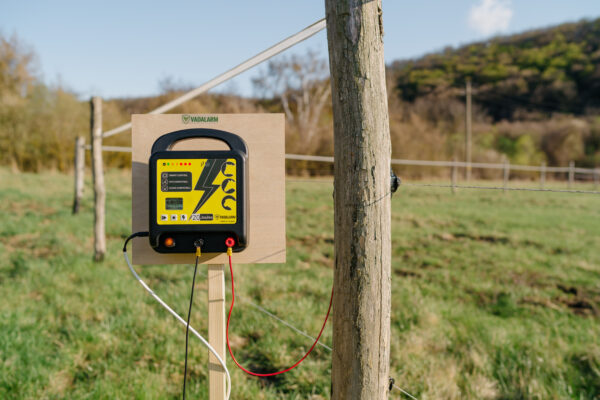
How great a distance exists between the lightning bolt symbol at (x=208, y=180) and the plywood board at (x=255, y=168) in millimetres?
137

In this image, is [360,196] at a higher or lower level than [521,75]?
lower

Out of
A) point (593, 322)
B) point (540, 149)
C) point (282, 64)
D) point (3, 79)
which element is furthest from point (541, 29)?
point (593, 322)

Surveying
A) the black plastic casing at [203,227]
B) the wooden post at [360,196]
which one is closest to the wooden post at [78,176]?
the black plastic casing at [203,227]

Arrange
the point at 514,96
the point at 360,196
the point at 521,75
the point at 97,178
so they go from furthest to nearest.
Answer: the point at 521,75 → the point at 514,96 → the point at 97,178 → the point at 360,196

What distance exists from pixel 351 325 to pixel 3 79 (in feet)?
81.5

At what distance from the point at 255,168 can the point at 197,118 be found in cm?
27

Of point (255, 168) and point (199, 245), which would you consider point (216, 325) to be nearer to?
point (199, 245)

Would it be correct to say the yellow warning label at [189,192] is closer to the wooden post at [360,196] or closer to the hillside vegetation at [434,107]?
the wooden post at [360,196]

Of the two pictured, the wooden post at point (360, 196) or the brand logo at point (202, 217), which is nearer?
the wooden post at point (360, 196)

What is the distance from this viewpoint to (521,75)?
4700 cm

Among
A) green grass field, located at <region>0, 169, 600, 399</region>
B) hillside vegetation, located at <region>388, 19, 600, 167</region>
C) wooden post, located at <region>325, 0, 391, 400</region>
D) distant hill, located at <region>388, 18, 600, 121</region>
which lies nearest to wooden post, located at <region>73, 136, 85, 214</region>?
green grass field, located at <region>0, 169, 600, 399</region>

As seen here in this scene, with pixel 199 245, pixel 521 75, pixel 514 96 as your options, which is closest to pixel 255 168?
pixel 199 245

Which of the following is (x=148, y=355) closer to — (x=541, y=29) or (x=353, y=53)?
(x=353, y=53)

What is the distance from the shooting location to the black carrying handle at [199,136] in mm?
1396
